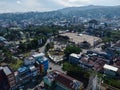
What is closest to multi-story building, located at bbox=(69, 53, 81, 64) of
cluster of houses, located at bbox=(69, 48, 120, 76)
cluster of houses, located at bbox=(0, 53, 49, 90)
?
cluster of houses, located at bbox=(69, 48, 120, 76)

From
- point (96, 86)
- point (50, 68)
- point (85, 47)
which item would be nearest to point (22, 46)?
point (50, 68)

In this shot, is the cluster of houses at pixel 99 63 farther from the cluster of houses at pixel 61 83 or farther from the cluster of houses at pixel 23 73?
the cluster of houses at pixel 61 83

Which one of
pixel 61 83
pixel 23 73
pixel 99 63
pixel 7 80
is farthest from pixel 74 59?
pixel 7 80

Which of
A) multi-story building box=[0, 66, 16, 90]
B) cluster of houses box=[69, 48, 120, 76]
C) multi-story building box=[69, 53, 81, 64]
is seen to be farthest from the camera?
multi-story building box=[69, 53, 81, 64]

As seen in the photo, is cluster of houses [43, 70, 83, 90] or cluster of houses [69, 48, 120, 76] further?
cluster of houses [69, 48, 120, 76]

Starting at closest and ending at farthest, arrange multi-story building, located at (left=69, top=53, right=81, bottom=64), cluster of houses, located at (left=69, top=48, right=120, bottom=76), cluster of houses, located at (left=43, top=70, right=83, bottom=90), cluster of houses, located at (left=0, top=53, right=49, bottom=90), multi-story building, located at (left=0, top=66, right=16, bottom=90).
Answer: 1. cluster of houses, located at (left=43, top=70, right=83, bottom=90)
2. multi-story building, located at (left=0, top=66, right=16, bottom=90)
3. cluster of houses, located at (left=0, top=53, right=49, bottom=90)
4. cluster of houses, located at (left=69, top=48, right=120, bottom=76)
5. multi-story building, located at (left=69, top=53, right=81, bottom=64)

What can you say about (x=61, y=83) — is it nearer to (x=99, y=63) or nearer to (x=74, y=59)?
(x=74, y=59)

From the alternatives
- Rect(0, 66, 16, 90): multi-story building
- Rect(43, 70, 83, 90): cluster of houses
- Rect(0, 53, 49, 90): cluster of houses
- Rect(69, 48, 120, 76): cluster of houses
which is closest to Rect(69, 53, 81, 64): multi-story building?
Rect(69, 48, 120, 76): cluster of houses

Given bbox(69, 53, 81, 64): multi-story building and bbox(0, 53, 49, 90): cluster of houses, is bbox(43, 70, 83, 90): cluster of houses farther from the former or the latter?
bbox(69, 53, 81, 64): multi-story building
